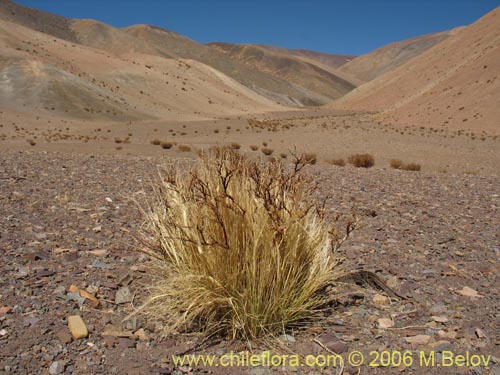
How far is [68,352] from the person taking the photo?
104 inches

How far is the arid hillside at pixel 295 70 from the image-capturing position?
149 m

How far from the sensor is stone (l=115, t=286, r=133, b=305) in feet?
10.8

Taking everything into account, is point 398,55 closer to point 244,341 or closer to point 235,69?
point 235,69

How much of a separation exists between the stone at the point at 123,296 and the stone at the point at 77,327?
35 cm

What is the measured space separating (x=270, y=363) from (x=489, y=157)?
16969 mm

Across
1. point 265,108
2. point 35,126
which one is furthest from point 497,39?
point 35,126

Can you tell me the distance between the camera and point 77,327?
2863 millimetres

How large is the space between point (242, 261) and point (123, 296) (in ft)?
3.24

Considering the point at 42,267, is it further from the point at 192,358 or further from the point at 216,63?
the point at 216,63

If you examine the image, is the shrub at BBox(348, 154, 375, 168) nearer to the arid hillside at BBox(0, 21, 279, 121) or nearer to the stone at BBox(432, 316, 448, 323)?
the stone at BBox(432, 316, 448, 323)

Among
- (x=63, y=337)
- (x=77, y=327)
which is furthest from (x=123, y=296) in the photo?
(x=63, y=337)

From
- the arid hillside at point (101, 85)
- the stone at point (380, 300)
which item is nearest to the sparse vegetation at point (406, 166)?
the stone at point (380, 300)

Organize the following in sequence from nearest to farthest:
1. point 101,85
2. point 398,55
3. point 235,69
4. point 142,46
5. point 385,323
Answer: point 385,323
point 101,85
point 142,46
point 235,69
point 398,55

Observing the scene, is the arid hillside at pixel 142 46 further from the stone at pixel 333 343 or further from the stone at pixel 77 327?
the stone at pixel 333 343
